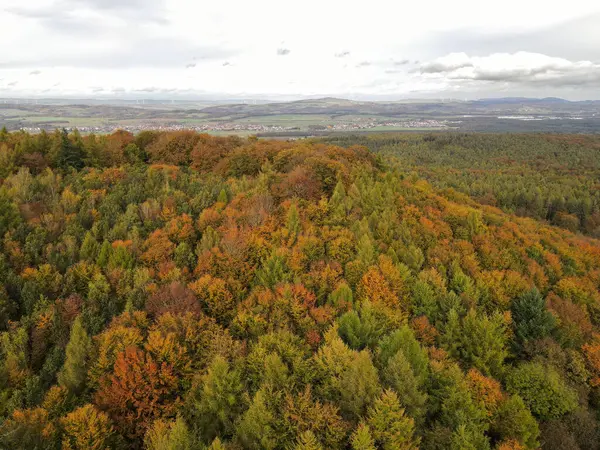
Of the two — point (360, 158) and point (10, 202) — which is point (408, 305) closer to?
point (360, 158)

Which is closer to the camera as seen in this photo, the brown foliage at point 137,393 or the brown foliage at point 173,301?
the brown foliage at point 137,393

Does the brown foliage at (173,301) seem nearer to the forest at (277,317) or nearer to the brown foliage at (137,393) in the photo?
the forest at (277,317)

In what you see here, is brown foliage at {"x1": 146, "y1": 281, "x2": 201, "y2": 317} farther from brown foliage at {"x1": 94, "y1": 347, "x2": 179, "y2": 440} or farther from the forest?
brown foliage at {"x1": 94, "y1": 347, "x2": 179, "y2": 440}

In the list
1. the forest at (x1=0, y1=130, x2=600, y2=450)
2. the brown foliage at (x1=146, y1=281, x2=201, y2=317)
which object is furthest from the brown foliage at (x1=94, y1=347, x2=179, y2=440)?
the brown foliage at (x1=146, y1=281, x2=201, y2=317)

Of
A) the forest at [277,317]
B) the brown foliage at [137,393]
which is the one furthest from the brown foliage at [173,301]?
the brown foliage at [137,393]

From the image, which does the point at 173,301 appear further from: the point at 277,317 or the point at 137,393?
the point at 277,317

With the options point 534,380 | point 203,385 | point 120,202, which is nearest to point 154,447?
point 203,385

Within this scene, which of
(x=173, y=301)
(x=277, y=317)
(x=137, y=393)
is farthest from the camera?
(x=277, y=317)

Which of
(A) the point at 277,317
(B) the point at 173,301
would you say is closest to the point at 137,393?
(B) the point at 173,301
